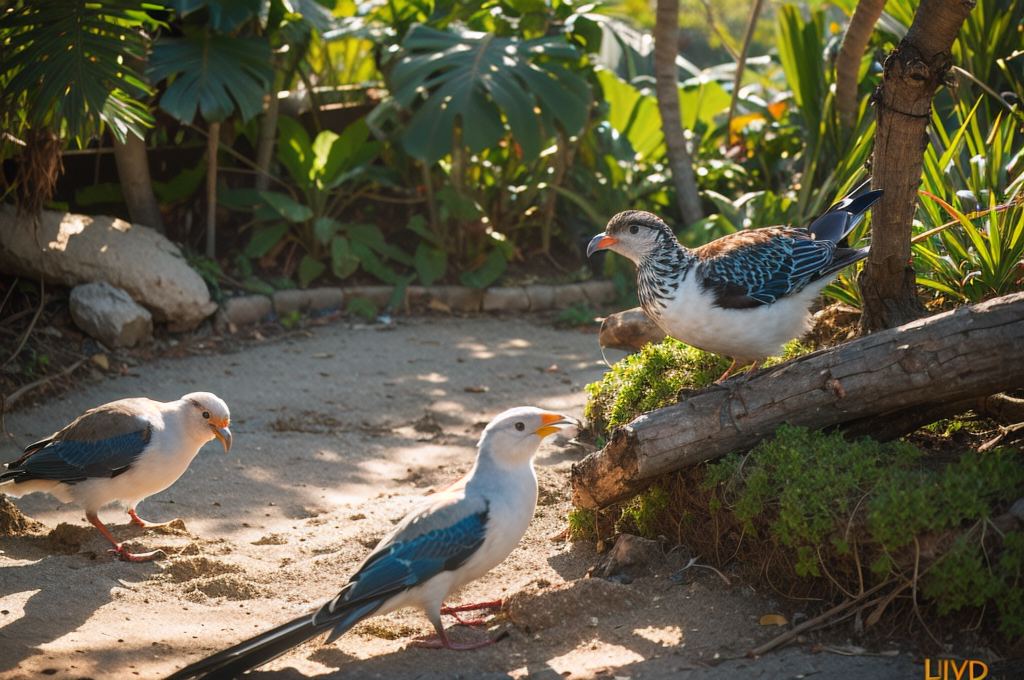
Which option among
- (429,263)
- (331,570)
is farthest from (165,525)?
(429,263)

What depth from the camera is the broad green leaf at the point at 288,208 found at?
8352 mm

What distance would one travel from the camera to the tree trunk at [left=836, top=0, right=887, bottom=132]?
6189 mm

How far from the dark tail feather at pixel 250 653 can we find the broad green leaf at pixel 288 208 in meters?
5.91

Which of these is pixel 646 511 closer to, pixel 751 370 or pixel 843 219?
pixel 751 370

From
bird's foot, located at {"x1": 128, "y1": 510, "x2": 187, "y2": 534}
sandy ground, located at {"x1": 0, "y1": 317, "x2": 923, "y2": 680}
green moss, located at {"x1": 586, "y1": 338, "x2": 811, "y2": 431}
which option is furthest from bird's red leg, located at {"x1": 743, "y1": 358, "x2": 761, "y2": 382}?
bird's foot, located at {"x1": 128, "y1": 510, "x2": 187, "y2": 534}

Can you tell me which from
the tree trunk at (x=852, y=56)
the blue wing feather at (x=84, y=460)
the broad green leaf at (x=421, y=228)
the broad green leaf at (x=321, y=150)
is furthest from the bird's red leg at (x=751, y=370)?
the broad green leaf at (x=321, y=150)

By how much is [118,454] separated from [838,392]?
323cm

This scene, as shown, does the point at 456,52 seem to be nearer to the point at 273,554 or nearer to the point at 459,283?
the point at 459,283

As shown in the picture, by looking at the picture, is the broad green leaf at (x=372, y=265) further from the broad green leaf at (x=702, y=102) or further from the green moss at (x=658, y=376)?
the green moss at (x=658, y=376)

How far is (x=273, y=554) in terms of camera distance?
4.25 metres

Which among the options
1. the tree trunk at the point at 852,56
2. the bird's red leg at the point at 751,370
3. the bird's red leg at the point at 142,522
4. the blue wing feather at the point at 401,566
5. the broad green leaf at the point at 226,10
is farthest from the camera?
the broad green leaf at the point at 226,10

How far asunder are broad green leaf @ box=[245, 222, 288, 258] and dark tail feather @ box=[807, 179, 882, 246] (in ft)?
19.2

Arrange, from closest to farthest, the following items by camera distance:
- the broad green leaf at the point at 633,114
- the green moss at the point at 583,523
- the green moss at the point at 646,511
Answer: the green moss at the point at 646,511
the green moss at the point at 583,523
the broad green leaf at the point at 633,114

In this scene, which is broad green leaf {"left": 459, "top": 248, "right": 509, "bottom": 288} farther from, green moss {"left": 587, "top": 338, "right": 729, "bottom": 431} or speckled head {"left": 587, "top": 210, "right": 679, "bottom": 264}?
speckled head {"left": 587, "top": 210, "right": 679, "bottom": 264}
